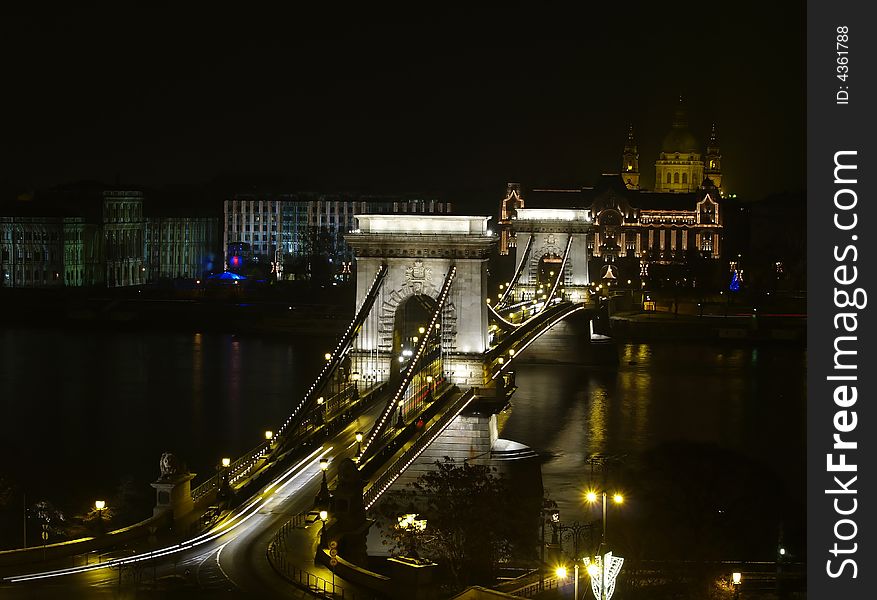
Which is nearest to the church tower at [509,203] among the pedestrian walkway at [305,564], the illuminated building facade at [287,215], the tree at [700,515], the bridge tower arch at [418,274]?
the illuminated building facade at [287,215]

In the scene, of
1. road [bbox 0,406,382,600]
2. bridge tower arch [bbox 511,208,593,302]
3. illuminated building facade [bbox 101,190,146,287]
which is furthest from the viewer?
illuminated building facade [bbox 101,190,146,287]

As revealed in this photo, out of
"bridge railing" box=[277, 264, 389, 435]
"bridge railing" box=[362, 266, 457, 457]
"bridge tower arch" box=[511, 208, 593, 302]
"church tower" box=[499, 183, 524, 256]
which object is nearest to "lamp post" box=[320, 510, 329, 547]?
"bridge railing" box=[362, 266, 457, 457]

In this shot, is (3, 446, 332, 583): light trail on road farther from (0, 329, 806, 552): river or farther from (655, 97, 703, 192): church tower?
(655, 97, 703, 192): church tower

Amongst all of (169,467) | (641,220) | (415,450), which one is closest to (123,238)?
(641,220)

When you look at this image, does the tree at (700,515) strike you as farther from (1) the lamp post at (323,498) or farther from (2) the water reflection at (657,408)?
(1) the lamp post at (323,498)

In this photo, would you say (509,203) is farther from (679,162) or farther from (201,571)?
(201,571)

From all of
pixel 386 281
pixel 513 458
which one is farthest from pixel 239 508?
pixel 386 281

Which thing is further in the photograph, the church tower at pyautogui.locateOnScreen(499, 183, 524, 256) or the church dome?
the church dome
